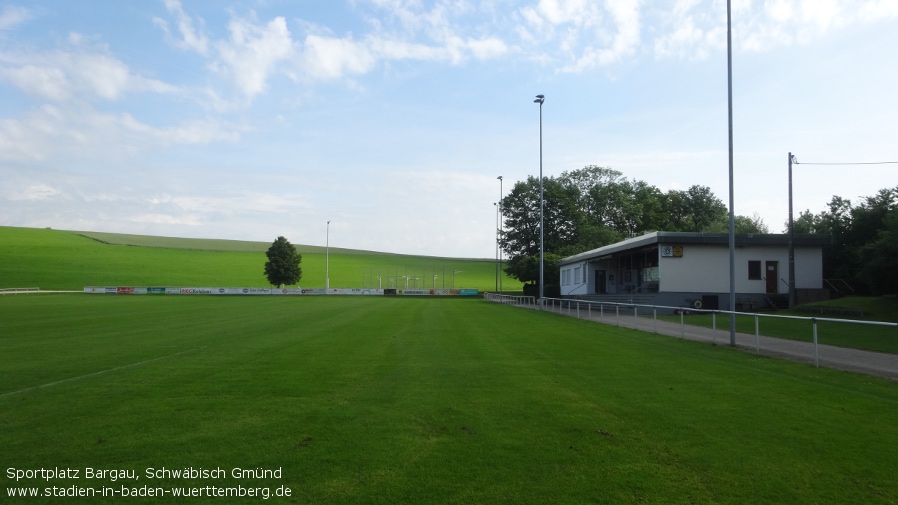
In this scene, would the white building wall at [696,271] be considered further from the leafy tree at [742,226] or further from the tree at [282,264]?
the tree at [282,264]

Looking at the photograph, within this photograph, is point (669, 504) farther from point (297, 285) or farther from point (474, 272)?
point (474, 272)

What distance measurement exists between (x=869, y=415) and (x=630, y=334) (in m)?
14.0

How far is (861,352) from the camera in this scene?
1448cm

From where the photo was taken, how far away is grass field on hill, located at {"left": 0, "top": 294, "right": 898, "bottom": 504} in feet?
18.6

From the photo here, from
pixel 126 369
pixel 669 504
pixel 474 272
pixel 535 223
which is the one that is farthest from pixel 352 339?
pixel 474 272

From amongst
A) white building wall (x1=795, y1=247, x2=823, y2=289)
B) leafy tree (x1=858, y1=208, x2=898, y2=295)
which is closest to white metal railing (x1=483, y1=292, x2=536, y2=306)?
white building wall (x1=795, y1=247, x2=823, y2=289)

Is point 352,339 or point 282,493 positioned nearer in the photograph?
point 282,493

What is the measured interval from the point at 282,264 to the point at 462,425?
91.3m

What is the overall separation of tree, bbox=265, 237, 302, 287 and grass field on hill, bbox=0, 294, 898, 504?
82.3 meters

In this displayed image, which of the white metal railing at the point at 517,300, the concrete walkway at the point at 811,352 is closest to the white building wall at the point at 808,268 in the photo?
the white metal railing at the point at 517,300

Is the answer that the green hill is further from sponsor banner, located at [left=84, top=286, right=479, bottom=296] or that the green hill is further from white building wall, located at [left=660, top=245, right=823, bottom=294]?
white building wall, located at [left=660, top=245, right=823, bottom=294]

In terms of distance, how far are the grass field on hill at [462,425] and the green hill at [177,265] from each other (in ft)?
281

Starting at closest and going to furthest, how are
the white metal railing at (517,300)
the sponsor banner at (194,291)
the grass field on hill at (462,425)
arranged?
the grass field on hill at (462,425) < the white metal railing at (517,300) < the sponsor banner at (194,291)

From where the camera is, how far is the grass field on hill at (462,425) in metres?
5.68
